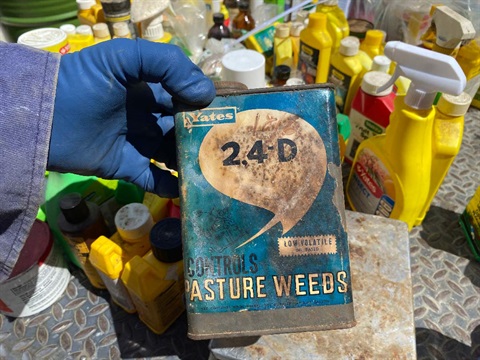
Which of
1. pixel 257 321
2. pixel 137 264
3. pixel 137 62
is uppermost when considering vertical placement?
pixel 137 62

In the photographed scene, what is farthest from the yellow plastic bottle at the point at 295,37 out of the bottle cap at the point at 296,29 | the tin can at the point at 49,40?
the tin can at the point at 49,40

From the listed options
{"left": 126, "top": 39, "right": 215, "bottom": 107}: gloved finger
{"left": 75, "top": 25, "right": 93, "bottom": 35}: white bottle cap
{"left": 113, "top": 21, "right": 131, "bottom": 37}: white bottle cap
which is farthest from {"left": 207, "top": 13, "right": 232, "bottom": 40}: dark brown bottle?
{"left": 126, "top": 39, "right": 215, "bottom": 107}: gloved finger

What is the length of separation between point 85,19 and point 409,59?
1060mm

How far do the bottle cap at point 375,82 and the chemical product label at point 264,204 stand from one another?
17.3 inches

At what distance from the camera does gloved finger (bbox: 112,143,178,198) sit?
61cm

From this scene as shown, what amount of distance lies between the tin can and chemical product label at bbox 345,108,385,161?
2.70 ft

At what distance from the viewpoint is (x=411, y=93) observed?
685 millimetres

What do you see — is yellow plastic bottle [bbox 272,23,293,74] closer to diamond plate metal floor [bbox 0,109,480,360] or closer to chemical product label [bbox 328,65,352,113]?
chemical product label [bbox 328,65,352,113]

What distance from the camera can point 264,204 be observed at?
0.48 metres

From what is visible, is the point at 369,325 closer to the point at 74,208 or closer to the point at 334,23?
the point at 74,208

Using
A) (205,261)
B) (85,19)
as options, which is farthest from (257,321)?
(85,19)

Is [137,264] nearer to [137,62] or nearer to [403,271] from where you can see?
[137,62]

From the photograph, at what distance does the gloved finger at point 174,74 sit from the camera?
49 centimetres

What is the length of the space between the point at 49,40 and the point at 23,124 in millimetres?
697
